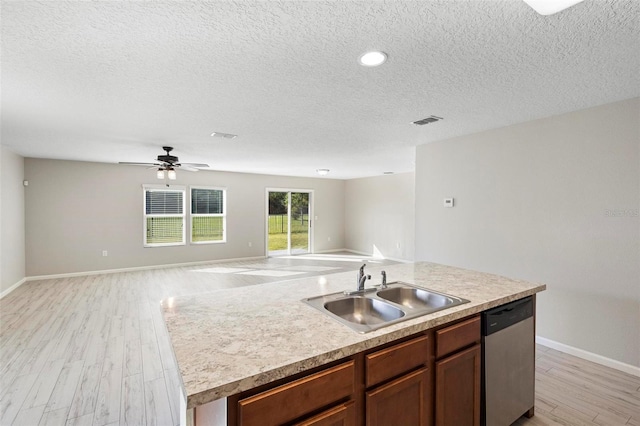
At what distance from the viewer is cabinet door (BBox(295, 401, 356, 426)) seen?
113 cm

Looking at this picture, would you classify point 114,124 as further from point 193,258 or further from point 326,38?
point 193,258

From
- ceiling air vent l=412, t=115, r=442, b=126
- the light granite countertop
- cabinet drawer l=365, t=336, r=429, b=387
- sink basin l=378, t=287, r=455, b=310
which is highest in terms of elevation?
ceiling air vent l=412, t=115, r=442, b=126

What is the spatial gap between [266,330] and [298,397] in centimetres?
34

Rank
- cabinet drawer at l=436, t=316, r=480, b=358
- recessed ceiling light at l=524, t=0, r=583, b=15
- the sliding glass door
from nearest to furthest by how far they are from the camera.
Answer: recessed ceiling light at l=524, t=0, r=583, b=15 → cabinet drawer at l=436, t=316, r=480, b=358 → the sliding glass door

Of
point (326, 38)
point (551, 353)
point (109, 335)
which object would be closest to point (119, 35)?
point (326, 38)

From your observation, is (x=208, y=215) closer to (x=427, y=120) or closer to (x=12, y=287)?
(x=12, y=287)

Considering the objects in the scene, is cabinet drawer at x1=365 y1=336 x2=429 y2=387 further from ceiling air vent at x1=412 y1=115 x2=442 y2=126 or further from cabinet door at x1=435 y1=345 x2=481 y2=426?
ceiling air vent at x1=412 y1=115 x2=442 y2=126

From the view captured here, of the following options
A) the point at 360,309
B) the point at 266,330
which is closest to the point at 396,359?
the point at 360,309

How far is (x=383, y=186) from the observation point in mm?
8344

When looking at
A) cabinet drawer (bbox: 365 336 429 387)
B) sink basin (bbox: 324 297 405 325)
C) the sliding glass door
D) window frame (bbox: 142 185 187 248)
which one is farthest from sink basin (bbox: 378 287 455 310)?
the sliding glass door

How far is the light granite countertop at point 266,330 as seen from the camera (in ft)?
3.30

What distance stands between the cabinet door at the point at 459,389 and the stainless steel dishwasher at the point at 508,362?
79mm

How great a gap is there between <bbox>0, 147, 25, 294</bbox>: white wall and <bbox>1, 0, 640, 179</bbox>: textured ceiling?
5.40 ft

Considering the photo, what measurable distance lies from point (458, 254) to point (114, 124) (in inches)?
176
